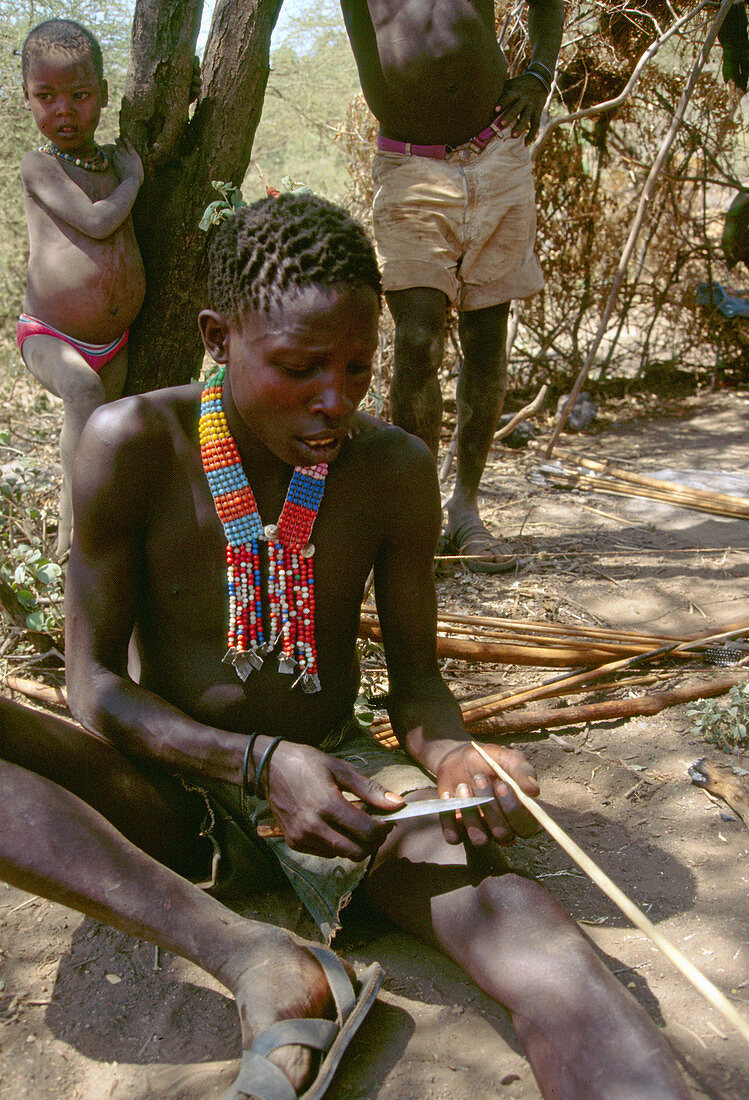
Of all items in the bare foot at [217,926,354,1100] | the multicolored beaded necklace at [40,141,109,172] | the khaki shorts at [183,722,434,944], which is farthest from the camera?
the multicolored beaded necklace at [40,141,109,172]

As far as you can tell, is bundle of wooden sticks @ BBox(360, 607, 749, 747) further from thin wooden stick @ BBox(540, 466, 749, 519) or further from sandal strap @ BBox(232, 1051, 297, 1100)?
thin wooden stick @ BBox(540, 466, 749, 519)

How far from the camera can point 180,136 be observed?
266 cm

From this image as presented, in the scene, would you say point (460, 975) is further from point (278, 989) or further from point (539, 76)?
point (539, 76)

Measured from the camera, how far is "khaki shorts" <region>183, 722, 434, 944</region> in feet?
5.36

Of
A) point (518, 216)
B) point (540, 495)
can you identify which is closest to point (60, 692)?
point (518, 216)

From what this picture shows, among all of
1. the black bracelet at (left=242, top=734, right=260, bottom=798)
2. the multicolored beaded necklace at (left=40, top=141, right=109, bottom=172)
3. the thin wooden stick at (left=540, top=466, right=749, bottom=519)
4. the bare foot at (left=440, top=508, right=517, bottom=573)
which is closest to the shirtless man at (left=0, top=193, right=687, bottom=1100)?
the black bracelet at (left=242, top=734, right=260, bottom=798)

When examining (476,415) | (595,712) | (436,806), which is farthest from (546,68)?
(436,806)

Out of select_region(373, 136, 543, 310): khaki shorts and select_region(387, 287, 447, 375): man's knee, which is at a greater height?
select_region(373, 136, 543, 310): khaki shorts

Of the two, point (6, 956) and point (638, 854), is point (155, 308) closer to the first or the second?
point (6, 956)

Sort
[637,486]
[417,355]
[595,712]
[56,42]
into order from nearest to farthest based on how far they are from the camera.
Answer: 1. [595,712]
2. [56,42]
3. [417,355]
4. [637,486]

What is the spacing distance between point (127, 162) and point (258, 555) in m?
1.51

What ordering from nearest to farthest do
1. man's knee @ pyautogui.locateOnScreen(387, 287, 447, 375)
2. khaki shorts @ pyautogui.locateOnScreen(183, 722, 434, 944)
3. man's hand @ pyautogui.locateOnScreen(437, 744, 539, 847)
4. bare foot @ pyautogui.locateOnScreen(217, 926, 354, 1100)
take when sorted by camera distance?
1. bare foot @ pyautogui.locateOnScreen(217, 926, 354, 1100)
2. man's hand @ pyautogui.locateOnScreen(437, 744, 539, 847)
3. khaki shorts @ pyautogui.locateOnScreen(183, 722, 434, 944)
4. man's knee @ pyautogui.locateOnScreen(387, 287, 447, 375)

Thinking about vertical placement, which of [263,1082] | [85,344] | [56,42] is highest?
[56,42]

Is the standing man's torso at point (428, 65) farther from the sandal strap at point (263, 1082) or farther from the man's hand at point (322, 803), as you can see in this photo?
the sandal strap at point (263, 1082)
